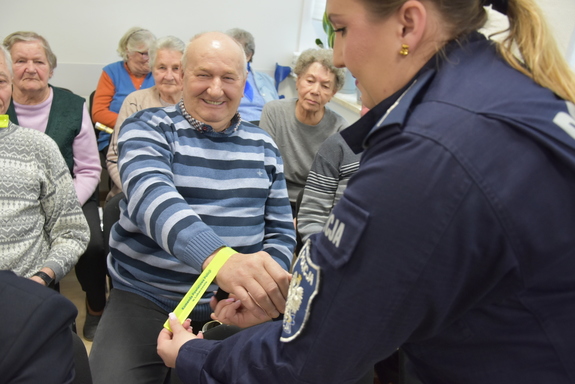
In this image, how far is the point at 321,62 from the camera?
2771 millimetres

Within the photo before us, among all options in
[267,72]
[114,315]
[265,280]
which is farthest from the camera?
[267,72]

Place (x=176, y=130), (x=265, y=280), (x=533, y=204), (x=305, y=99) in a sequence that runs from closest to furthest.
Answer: (x=533, y=204) < (x=265, y=280) < (x=176, y=130) < (x=305, y=99)

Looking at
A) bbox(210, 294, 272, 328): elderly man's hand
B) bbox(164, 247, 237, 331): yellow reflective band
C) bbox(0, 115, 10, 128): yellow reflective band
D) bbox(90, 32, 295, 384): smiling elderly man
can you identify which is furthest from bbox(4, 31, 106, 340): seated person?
bbox(164, 247, 237, 331): yellow reflective band

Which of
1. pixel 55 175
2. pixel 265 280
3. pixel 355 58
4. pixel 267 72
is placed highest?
pixel 355 58

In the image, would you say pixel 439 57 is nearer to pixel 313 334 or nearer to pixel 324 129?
pixel 313 334

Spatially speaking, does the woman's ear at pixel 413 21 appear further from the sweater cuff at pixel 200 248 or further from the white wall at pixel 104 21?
the white wall at pixel 104 21

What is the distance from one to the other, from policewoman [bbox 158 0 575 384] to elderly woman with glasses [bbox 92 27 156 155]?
3232 millimetres

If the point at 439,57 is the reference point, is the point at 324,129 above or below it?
below

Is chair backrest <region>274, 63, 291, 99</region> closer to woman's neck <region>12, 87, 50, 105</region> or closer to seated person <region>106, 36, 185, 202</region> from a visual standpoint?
seated person <region>106, 36, 185, 202</region>

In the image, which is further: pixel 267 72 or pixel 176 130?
pixel 267 72

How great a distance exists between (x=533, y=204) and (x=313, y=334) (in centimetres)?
37

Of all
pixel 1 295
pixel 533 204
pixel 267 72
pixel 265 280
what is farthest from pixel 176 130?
pixel 267 72

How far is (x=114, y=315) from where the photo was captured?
1.48 m

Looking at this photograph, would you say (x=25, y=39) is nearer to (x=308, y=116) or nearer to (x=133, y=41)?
(x=133, y=41)
